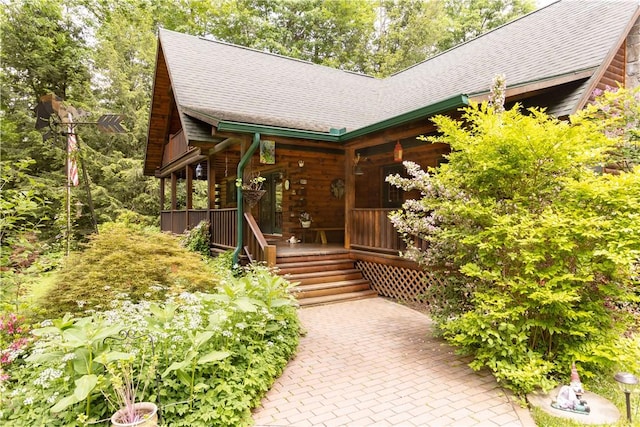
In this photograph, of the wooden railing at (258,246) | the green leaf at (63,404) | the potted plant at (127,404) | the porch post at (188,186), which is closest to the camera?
the green leaf at (63,404)

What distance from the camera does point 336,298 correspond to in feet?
22.3

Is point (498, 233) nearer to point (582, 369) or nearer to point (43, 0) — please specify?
point (582, 369)

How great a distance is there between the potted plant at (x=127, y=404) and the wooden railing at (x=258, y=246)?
3842mm

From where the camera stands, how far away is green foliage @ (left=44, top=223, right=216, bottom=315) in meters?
4.33

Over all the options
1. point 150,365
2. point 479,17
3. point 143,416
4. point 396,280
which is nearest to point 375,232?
point 396,280

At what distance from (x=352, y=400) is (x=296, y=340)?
1.25 m

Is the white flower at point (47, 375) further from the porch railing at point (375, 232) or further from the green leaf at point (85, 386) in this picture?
the porch railing at point (375, 232)

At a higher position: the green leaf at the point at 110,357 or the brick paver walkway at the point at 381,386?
the green leaf at the point at 110,357

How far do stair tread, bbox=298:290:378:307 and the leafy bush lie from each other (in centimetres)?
248

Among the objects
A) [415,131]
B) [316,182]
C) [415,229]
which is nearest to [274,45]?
[316,182]

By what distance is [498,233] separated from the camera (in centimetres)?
369

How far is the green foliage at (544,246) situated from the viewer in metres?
3.30

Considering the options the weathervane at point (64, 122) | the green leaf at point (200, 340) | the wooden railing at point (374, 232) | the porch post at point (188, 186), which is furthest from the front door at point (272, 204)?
the green leaf at point (200, 340)

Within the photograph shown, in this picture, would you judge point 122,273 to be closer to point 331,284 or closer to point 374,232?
point 331,284
